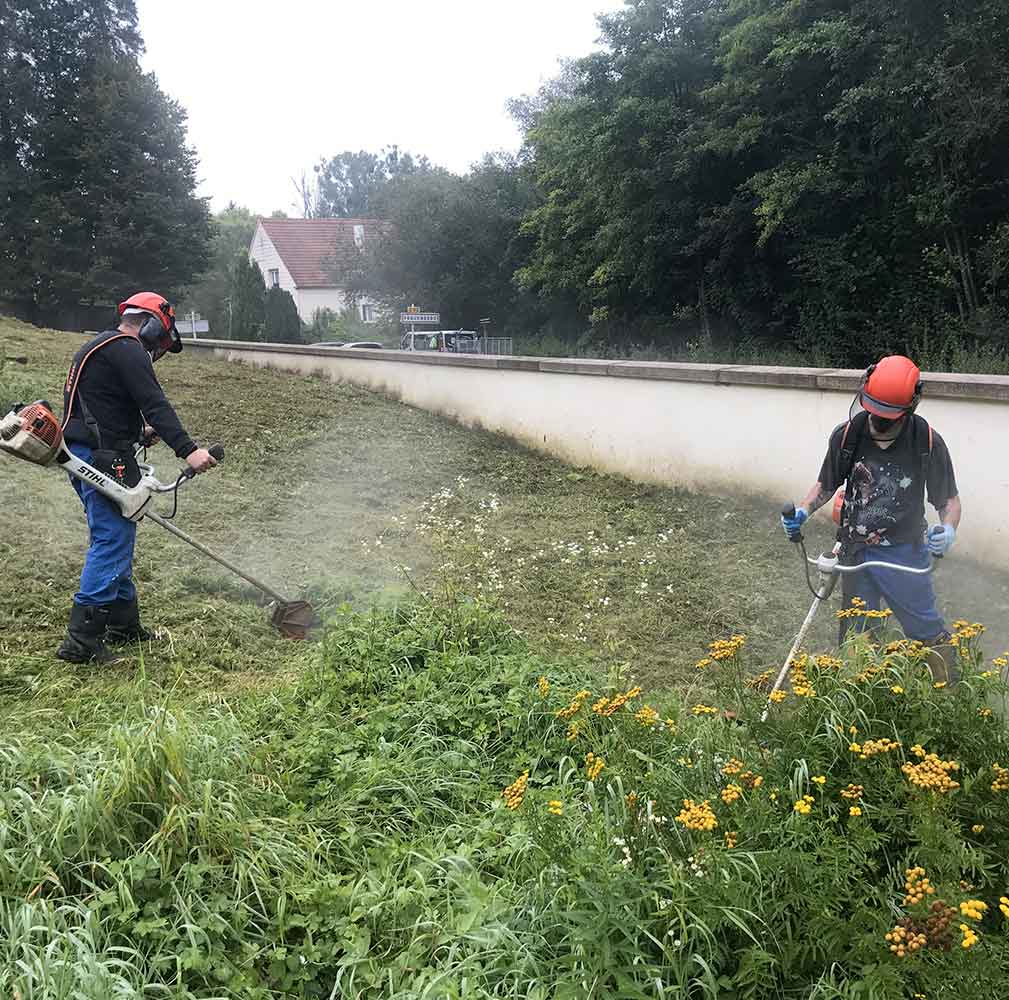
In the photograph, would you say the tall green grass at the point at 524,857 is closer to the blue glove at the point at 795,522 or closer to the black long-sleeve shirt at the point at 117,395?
the blue glove at the point at 795,522

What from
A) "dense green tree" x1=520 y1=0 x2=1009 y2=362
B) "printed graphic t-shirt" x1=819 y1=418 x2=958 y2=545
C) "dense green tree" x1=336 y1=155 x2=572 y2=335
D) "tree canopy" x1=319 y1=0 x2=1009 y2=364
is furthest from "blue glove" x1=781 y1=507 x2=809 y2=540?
→ "dense green tree" x1=336 y1=155 x2=572 y2=335

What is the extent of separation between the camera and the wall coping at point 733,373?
5469 mm

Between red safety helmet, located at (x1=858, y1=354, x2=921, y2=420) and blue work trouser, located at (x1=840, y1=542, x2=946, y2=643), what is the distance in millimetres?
561

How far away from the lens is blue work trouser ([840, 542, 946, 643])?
359 centimetres

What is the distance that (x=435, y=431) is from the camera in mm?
10609

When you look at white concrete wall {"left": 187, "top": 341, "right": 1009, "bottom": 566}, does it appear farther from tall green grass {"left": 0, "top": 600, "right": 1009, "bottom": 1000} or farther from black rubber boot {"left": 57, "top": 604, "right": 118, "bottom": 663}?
black rubber boot {"left": 57, "top": 604, "right": 118, "bottom": 663}

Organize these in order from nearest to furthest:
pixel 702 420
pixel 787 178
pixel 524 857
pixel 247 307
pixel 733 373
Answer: pixel 524 857 < pixel 733 373 < pixel 702 420 < pixel 787 178 < pixel 247 307

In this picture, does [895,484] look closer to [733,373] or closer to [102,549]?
[102,549]

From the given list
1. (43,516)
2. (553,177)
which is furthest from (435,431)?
(553,177)

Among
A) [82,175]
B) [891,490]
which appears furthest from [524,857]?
[82,175]

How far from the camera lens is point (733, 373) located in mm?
7352

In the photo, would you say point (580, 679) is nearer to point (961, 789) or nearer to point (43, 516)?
point (961, 789)

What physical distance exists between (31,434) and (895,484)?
3588 millimetres

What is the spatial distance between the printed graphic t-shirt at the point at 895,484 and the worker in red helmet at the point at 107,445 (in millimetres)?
2877
